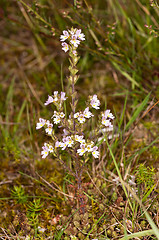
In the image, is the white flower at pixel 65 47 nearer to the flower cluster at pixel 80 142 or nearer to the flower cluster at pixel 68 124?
the flower cluster at pixel 68 124

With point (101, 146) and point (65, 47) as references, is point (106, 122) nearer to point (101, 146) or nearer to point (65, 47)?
point (65, 47)

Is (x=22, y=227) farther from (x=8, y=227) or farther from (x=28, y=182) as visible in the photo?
(x=28, y=182)

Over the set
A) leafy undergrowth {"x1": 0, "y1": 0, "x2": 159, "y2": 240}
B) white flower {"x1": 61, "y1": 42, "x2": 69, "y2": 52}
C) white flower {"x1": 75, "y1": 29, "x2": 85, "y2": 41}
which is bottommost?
leafy undergrowth {"x1": 0, "y1": 0, "x2": 159, "y2": 240}

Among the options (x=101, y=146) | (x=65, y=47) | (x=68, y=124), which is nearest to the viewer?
(x=65, y=47)

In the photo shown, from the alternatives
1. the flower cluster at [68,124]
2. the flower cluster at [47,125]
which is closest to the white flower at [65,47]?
the flower cluster at [68,124]

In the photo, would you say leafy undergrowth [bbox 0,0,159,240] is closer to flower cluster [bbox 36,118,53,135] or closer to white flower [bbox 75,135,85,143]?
white flower [bbox 75,135,85,143]

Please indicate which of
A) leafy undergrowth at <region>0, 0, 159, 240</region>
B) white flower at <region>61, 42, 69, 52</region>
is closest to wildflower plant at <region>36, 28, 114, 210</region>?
white flower at <region>61, 42, 69, 52</region>

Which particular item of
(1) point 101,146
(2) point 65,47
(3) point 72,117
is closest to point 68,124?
(3) point 72,117

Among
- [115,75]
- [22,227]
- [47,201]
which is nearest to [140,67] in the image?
[115,75]

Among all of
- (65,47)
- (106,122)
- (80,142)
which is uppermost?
(65,47)
